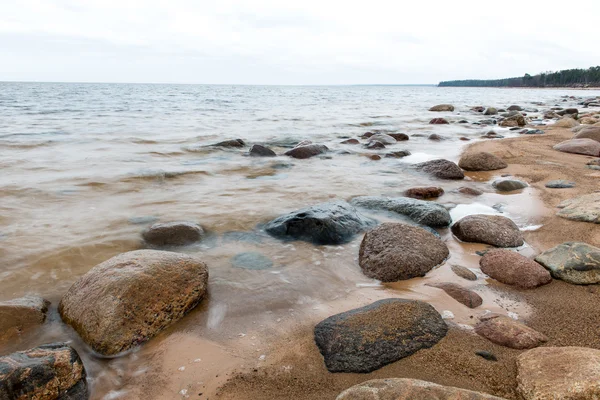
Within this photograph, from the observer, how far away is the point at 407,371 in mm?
1987

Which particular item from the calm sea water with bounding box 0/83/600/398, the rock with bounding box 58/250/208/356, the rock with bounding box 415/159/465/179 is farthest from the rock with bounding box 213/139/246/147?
the rock with bounding box 58/250/208/356

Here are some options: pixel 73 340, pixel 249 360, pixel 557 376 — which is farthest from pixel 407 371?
pixel 73 340

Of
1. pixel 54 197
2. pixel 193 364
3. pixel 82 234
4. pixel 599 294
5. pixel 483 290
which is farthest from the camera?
pixel 54 197

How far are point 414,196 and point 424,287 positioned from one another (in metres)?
2.71

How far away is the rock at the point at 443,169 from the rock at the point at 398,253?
340 centimetres

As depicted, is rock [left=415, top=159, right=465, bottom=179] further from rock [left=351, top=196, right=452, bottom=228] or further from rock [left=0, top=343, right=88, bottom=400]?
rock [left=0, top=343, right=88, bottom=400]

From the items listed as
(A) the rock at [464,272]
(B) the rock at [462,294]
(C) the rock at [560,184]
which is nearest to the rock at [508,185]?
(C) the rock at [560,184]

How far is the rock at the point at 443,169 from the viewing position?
6.49 m

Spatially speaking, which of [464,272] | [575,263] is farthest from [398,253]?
[575,263]

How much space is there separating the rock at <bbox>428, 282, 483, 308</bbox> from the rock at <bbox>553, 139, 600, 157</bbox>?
7212 millimetres

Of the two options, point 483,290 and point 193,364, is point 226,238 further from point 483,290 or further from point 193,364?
point 483,290

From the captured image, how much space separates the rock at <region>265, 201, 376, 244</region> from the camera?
3811 millimetres

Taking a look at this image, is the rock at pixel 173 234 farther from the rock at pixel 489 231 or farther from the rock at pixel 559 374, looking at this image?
the rock at pixel 559 374

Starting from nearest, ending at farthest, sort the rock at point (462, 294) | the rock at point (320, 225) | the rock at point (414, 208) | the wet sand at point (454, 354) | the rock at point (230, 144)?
the wet sand at point (454, 354) → the rock at point (462, 294) → the rock at point (320, 225) → the rock at point (414, 208) → the rock at point (230, 144)
